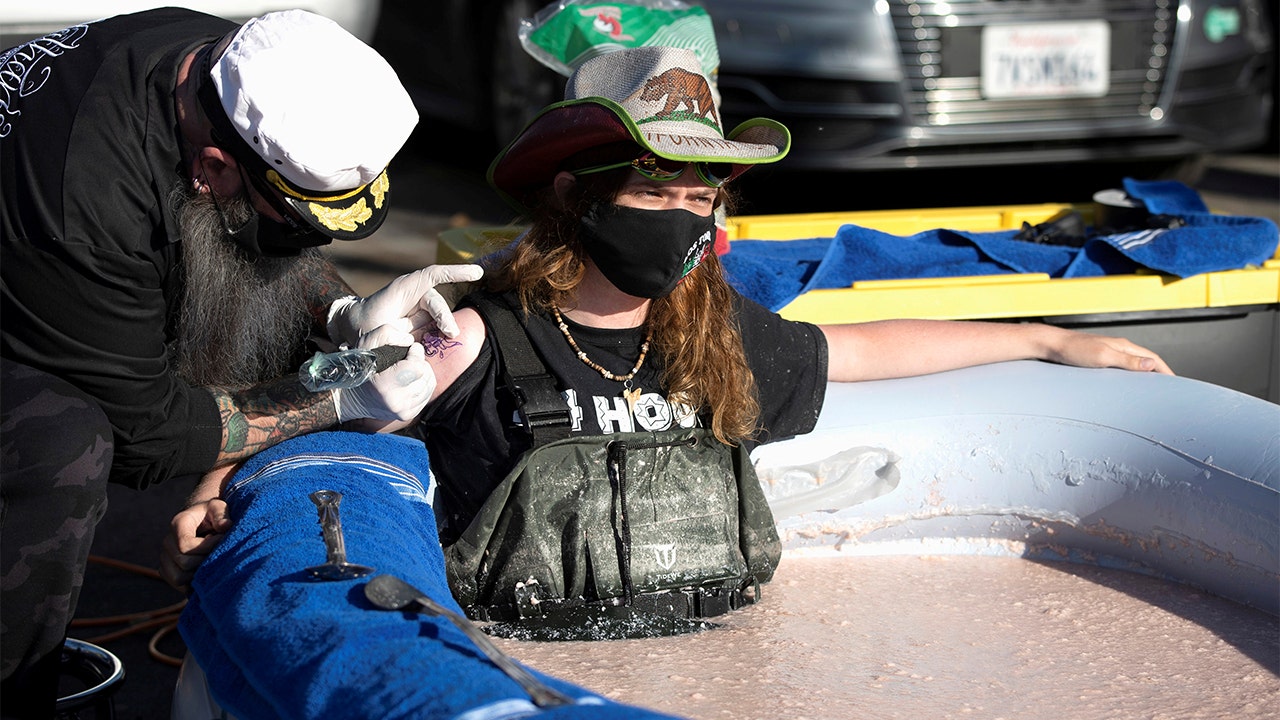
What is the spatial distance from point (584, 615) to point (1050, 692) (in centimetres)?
79

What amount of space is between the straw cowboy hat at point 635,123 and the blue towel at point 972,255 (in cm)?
65

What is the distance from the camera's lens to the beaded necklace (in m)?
2.35

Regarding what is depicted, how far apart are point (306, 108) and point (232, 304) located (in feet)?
1.37

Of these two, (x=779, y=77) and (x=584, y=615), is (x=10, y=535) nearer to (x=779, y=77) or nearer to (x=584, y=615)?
(x=584, y=615)

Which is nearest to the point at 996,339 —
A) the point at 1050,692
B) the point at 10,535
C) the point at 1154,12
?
the point at 1050,692

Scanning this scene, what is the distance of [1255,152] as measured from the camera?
698 centimetres

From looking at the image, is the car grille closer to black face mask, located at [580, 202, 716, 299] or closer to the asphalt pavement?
the asphalt pavement

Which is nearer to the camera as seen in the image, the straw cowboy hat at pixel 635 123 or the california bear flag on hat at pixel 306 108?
the california bear flag on hat at pixel 306 108

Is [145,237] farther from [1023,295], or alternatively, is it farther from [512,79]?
[512,79]

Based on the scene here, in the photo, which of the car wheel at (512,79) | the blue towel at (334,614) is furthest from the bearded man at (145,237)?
the car wheel at (512,79)

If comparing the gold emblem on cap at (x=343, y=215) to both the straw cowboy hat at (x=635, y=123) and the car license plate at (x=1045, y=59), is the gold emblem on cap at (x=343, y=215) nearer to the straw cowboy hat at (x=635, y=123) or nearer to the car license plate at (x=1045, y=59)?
the straw cowboy hat at (x=635, y=123)

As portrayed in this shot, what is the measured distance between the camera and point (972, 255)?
3.27 meters

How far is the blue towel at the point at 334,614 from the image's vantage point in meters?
1.48

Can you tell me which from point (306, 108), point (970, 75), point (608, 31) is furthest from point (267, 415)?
point (970, 75)
